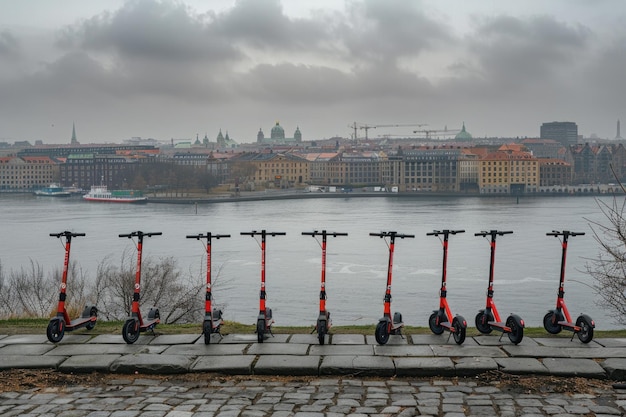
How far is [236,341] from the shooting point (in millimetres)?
6105

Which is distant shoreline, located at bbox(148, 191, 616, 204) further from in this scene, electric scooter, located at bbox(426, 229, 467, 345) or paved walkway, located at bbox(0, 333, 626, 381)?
paved walkway, located at bbox(0, 333, 626, 381)

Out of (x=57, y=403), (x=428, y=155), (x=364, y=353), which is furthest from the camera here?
(x=428, y=155)

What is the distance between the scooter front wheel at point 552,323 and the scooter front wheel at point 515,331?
23.5 inches

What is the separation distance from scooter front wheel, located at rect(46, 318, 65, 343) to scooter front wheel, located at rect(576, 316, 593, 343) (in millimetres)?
4015

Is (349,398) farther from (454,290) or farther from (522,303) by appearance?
(454,290)

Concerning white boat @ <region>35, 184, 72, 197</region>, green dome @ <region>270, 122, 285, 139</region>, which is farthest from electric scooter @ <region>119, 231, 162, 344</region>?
green dome @ <region>270, 122, 285, 139</region>

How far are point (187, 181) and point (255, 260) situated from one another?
6615cm

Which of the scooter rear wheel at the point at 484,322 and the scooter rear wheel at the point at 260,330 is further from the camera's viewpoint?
the scooter rear wheel at the point at 484,322

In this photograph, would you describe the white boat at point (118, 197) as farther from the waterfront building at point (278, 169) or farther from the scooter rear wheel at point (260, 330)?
the scooter rear wheel at point (260, 330)

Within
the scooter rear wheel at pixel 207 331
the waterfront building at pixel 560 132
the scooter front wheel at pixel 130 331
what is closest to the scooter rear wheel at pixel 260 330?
the scooter rear wheel at pixel 207 331

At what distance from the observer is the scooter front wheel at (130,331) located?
5.97 metres

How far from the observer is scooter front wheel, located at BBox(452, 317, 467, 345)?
19.2 feet

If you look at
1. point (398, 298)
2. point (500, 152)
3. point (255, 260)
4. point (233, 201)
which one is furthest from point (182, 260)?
point (500, 152)

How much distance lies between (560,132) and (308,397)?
183638mm
